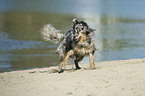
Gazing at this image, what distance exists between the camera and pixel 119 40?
19.6m

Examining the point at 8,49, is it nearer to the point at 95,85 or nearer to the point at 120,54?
the point at 120,54

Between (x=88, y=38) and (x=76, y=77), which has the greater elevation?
(x=88, y=38)

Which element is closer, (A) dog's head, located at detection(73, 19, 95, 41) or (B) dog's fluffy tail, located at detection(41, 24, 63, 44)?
(A) dog's head, located at detection(73, 19, 95, 41)

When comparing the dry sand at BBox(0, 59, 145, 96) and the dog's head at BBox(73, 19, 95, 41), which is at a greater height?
the dog's head at BBox(73, 19, 95, 41)

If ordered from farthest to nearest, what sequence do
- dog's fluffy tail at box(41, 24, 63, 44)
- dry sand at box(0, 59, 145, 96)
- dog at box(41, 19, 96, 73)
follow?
dog's fluffy tail at box(41, 24, 63, 44) → dog at box(41, 19, 96, 73) → dry sand at box(0, 59, 145, 96)

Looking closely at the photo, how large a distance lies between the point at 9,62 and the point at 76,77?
6.19 m

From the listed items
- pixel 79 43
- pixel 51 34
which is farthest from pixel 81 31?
pixel 51 34

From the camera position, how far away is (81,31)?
317 inches

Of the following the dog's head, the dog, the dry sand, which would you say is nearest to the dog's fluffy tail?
the dog

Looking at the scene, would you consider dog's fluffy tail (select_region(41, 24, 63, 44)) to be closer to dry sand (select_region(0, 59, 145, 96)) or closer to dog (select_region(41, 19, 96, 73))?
dog (select_region(41, 19, 96, 73))

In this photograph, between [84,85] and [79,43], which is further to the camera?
[79,43]

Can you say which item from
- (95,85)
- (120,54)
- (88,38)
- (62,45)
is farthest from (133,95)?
(120,54)

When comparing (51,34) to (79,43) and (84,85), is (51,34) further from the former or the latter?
(84,85)

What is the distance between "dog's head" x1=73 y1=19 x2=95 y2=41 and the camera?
803 centimetres
